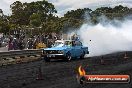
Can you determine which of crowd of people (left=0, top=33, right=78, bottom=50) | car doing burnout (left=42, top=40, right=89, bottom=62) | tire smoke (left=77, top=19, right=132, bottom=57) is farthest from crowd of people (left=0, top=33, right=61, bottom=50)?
car doing burnout (left=42, top=40, right=89, bottom=62)

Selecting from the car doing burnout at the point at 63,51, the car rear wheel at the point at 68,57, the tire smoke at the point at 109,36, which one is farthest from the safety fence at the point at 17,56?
the tire smoke at the point at 109,36

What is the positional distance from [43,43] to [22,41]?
10.1 ft

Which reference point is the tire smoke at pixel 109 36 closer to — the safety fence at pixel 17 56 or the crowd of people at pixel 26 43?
the crowd of people at pixel 26 43

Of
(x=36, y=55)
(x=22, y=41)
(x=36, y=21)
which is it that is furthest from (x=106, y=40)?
(x=36, y=21)

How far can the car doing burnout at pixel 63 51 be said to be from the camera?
26.2 metres

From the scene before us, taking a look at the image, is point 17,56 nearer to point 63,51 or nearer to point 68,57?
point 63,51

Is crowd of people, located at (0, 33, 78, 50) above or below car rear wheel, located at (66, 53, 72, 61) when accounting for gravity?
above

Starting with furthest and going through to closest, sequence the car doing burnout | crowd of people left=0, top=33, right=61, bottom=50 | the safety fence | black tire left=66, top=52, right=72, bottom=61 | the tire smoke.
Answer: the tire smoke, crowd of people left=0, top=33, right=61, bottom=50, black tire left=66, top=52, right=72, bottom=61, the car doing burnout, the safety fence

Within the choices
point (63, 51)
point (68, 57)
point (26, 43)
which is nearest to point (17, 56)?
point (63, 51)

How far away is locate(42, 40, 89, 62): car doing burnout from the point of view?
26219mm

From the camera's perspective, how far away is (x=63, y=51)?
85.7ft

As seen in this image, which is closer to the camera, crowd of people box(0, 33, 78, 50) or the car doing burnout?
the car doing burnout

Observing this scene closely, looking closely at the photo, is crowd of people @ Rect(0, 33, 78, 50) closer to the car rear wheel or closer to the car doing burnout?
the car doing burnout

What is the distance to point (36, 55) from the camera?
30672 mm
